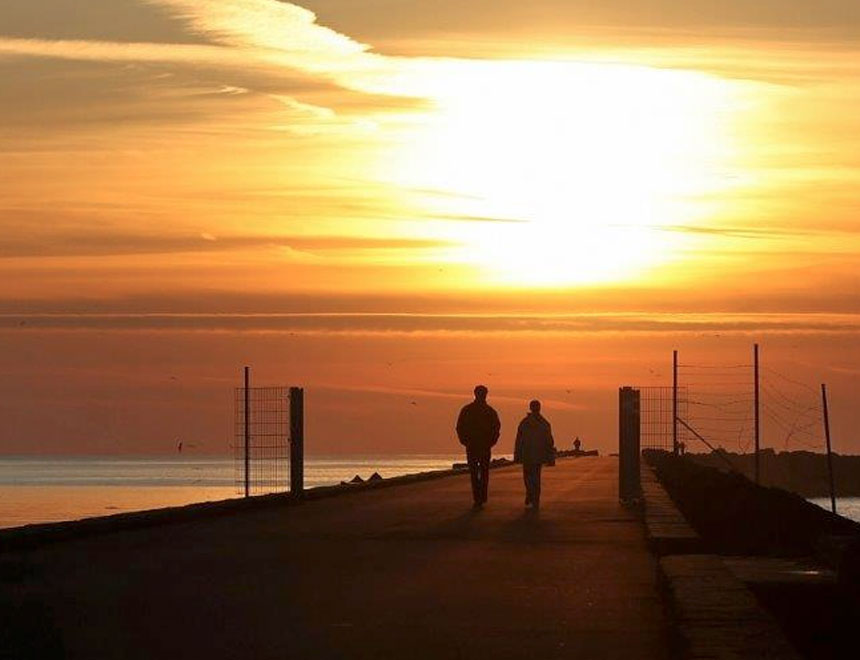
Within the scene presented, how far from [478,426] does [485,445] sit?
0.41m

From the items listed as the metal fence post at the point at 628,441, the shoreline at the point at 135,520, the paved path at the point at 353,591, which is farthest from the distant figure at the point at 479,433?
the paved path at the point at 353,591

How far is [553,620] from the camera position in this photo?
14.3 metres

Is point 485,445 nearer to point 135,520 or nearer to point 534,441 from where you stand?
point 534,441

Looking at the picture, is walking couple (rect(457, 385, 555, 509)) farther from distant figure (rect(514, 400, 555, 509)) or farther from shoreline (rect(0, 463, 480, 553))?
shoreline (rect(0, 463, 480, 553))

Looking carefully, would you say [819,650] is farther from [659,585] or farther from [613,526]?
[613,526]

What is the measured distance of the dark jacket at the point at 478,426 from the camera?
3331cm

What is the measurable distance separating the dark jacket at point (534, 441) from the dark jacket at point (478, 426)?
0.53 metres

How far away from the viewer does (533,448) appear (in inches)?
1325

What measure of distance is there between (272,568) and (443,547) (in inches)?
→ 144

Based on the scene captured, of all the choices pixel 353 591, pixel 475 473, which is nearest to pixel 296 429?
pixel 475 473

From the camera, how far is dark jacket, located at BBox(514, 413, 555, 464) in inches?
1314

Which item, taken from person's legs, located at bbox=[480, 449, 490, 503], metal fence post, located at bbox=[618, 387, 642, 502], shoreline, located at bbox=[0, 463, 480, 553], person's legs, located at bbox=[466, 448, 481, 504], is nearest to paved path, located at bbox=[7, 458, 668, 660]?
shoreline, located at bbox=[0, 463, 480, 553]

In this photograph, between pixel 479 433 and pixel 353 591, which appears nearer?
pixel 353 591

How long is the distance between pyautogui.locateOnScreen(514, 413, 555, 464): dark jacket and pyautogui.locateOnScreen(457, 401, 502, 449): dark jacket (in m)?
0.53
